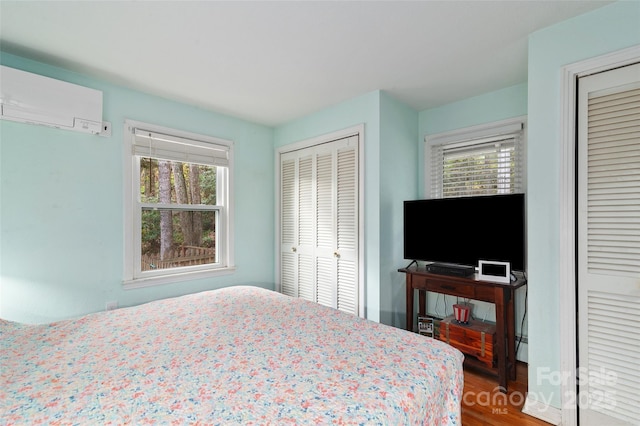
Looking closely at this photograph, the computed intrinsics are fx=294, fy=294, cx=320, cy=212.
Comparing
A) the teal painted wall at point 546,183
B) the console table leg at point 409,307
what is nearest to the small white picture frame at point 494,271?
the teal painted wall at point 546,183

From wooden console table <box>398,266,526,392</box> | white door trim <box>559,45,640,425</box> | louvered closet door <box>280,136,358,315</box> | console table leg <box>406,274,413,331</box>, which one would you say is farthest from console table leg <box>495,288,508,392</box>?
louvered closet door <box>280,136,358,315</box>

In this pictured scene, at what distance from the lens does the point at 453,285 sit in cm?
244

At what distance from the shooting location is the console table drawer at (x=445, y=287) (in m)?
2.36

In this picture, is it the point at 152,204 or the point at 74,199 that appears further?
the point at 152,204

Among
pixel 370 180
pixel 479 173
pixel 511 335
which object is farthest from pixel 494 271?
pixel 370 180

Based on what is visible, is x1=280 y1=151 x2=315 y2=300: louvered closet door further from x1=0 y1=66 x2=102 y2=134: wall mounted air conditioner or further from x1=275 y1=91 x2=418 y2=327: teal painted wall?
x1=0 y1=66 x2=102 y2=134: wall mounted air conditioner

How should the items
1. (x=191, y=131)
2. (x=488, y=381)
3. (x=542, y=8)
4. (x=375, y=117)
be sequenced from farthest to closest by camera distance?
(x=191, y=131)
(x=375, y=117)
(x=488, y=381)
(x=542, y=8)

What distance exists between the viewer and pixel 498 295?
86.3 inches

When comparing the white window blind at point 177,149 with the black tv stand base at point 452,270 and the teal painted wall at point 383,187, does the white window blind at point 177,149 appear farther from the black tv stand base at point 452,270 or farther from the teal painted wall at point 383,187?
the black tv stand base at point 452,270

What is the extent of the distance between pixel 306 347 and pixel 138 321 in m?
1.05

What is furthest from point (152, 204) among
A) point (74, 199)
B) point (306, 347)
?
point (306, 347)

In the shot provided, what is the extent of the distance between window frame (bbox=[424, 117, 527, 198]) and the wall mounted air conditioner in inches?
122

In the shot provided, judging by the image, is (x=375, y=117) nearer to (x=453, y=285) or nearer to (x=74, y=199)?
(x=453, y=285)

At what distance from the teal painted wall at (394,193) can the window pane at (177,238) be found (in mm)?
1892
